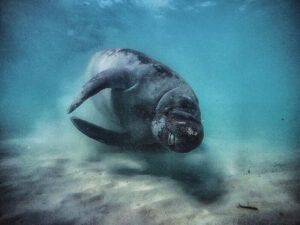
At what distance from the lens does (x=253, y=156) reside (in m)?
5.16

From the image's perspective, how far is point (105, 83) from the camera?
12.1 feet

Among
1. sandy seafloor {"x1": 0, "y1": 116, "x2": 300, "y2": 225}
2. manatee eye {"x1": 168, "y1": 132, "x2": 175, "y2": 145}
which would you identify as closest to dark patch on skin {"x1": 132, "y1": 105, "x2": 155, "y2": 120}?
manatee eye {"x1": 168, "y1": 132, "x2": 175, "y2": 145}

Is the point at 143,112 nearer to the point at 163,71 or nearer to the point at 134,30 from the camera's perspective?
the point at 163,71

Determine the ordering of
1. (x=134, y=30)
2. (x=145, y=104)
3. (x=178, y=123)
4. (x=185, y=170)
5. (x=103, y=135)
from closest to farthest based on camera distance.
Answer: (x=178, y=123) < (x=145, y=104) < (x=185, y=170) < (x=103, y=135) < (x=134, y=30)

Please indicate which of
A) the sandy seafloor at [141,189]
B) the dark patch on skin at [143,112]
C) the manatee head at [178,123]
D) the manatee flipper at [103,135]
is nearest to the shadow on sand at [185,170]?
the sandy seafloor at [141,189]

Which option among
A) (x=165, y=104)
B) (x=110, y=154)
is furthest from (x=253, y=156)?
(x=110, y=154)

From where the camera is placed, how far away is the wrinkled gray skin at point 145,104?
2.71m

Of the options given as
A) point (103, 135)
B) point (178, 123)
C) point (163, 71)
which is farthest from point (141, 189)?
point (163, 71)

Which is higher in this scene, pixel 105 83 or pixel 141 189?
pixel 105 83

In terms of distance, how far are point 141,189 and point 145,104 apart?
1.54 metres

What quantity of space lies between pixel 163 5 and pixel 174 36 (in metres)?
9.16

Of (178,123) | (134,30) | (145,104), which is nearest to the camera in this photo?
(178,123)

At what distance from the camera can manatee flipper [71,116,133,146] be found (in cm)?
418

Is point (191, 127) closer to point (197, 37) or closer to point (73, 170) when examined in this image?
point (73, 170)
